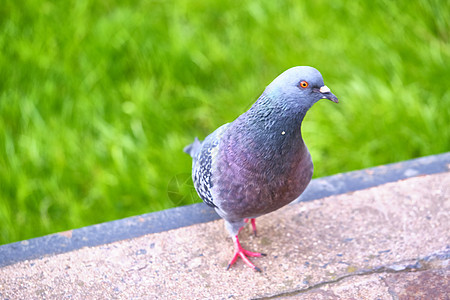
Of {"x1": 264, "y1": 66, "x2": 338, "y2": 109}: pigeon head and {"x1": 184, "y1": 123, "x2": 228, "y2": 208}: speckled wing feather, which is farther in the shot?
{"x1": 184, "y1": 123, "x2": 228, "y2": 208}: speckled wing feather

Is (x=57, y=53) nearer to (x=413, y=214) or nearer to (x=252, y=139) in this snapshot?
(x=252, y=139)

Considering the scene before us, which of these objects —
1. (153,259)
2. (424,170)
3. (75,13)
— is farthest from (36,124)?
(424,170)

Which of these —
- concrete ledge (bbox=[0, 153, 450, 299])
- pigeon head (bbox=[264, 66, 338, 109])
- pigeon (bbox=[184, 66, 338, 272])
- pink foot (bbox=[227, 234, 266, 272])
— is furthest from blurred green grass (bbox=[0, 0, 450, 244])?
pigeon head (bbox=[264, 66, 338, 109])

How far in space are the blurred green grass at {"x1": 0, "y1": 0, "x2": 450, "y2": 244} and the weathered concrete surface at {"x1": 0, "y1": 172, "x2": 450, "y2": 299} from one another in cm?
66

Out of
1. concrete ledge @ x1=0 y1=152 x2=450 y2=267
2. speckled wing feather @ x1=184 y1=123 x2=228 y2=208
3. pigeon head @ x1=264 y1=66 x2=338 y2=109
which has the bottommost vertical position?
concrete ledge @ x1=0 y1=152 x2=450 y2=267

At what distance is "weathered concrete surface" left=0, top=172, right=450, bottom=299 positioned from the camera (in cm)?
237

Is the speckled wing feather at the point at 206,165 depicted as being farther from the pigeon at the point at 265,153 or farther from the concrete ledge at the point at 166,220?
the concrete ledge at the point at 166,220

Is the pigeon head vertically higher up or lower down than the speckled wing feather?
higher up

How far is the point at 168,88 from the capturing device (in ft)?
14.0

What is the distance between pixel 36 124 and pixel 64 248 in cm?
167

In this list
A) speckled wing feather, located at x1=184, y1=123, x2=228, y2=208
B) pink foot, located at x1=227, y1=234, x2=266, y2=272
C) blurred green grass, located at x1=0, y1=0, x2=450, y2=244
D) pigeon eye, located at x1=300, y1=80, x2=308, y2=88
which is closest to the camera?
pigeon eye, located at x1=300, y1=80, x2=308, y2=88

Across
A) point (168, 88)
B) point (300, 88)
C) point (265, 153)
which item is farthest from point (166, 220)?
point (168, 88)

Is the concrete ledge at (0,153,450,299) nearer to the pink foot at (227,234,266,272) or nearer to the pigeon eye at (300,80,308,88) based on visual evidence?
the pink foot at (227,234,266,272)

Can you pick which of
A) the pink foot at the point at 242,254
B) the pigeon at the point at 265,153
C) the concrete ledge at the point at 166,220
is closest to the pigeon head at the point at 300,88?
the pigeon at the point at 265,153
